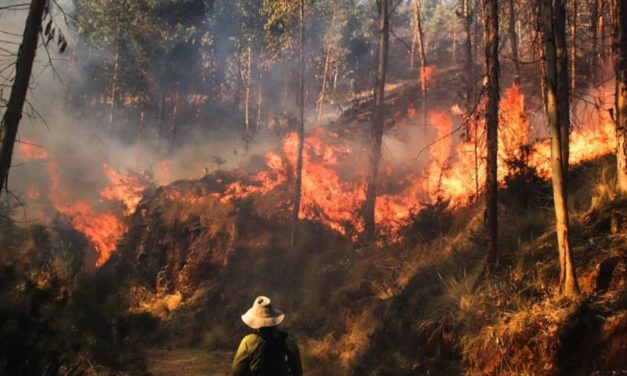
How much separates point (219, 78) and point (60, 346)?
42644 mm

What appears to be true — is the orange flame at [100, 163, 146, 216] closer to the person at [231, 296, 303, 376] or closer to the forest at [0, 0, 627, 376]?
the forest at [0, 0, 627, 376]

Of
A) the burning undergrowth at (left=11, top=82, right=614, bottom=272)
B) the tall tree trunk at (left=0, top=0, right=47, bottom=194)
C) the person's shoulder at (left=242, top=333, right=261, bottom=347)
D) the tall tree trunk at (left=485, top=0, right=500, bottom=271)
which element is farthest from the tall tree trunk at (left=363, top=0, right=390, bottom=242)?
the person's shoulder at (left=242, top=333, right=261, bottom=347)

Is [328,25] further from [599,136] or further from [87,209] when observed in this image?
[599,136]

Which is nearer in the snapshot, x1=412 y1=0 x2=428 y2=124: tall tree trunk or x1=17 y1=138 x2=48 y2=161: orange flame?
x1=412 y1=0 x2=428 y2=124: tall tree trunk

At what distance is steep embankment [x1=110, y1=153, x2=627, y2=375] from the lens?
259 inches

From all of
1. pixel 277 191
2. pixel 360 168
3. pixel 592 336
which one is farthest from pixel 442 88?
pixel 592 336

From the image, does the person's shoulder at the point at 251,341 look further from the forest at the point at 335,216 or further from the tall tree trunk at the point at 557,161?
the tall tree trunk at the point at 557,161

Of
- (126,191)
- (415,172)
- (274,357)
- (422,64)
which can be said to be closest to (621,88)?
(274,357)

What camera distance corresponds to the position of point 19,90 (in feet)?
25.6

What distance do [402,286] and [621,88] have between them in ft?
19.2

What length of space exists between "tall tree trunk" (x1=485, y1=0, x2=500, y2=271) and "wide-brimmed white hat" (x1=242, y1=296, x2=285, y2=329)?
17.0 ft

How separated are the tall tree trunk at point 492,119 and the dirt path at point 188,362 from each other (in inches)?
257

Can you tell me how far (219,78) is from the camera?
47.5m

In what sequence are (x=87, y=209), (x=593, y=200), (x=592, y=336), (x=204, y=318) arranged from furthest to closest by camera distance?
(x=87, y=209) → (x=204, y=318) → (x=593, y=200) → (x=592, y=336)
